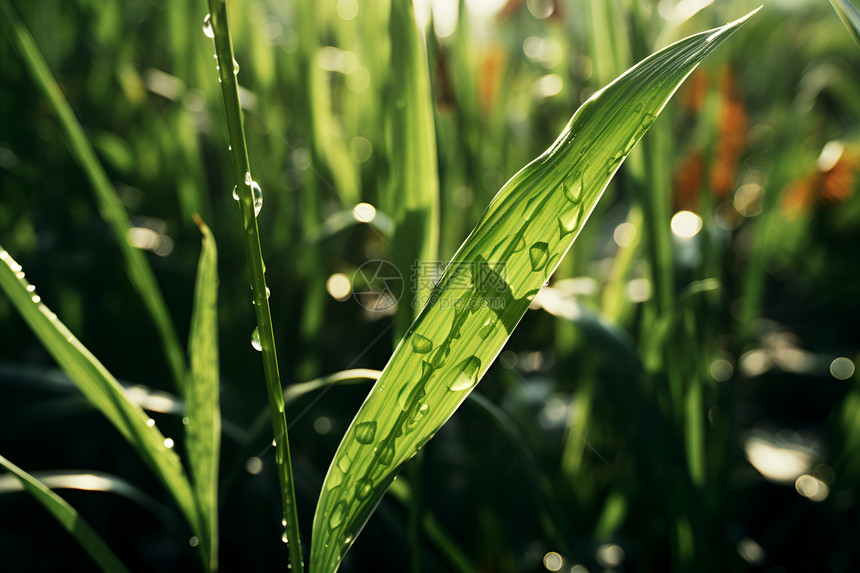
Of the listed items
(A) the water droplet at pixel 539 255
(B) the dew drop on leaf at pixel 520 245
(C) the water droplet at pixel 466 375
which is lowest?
(C) the water droplet at pixel 466 375

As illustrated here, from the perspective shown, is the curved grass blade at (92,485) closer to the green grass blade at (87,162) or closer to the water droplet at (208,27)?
the green grass blade at (87,162)

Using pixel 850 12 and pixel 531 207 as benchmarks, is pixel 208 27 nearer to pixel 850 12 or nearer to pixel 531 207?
pixel 531 207

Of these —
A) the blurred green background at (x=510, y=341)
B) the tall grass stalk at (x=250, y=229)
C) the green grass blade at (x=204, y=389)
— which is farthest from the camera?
the blurred green background at (x=510, y=341)

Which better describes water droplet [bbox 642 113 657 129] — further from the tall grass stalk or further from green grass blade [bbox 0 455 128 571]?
green grass blade [bbox 0 455 128 571]

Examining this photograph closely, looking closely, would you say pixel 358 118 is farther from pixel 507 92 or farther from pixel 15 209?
pixel 15 209

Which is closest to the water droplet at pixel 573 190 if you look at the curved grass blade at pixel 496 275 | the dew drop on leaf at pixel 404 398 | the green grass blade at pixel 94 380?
the curved grass blade at pixel 496 275
